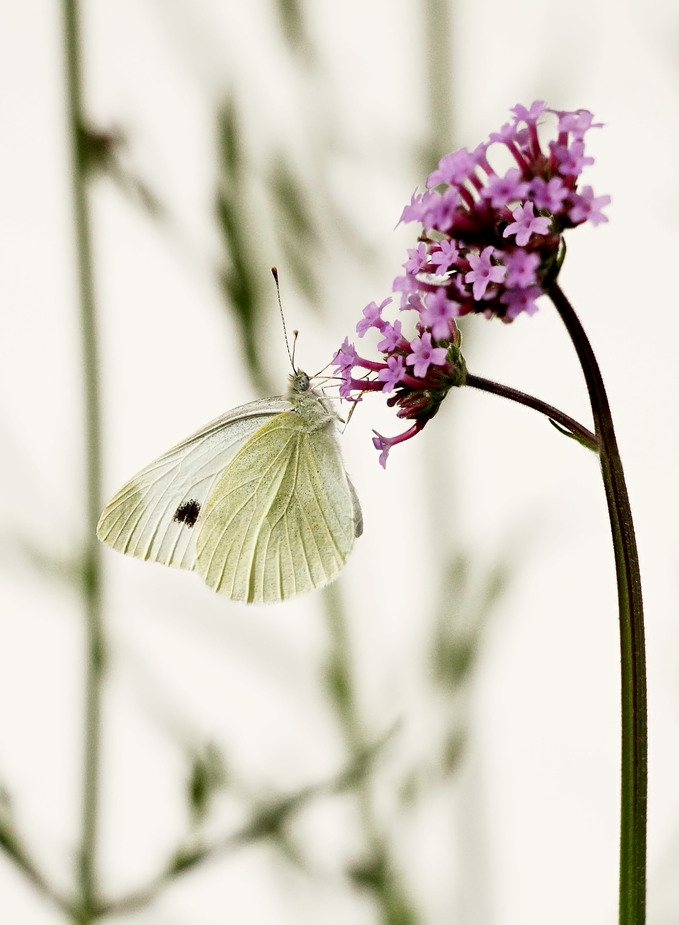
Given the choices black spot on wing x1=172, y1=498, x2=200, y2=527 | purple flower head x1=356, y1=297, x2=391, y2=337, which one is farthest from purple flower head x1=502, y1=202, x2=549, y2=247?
black spot on wing x1=172, y1=498, x2=200, y2=527

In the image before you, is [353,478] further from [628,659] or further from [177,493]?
[628,659]

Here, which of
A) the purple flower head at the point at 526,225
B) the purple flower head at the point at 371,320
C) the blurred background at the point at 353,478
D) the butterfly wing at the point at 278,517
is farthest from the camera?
the blurred background at the point at 353,478

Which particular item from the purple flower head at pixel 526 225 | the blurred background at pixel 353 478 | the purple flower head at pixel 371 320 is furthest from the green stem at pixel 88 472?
the purple flower head at pixel 526 225

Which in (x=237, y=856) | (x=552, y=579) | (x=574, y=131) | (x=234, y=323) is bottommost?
(x=237, y=856)

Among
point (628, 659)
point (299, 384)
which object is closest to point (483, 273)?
point (628, 659)

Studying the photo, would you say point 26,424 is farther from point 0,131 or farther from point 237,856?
point 237,856

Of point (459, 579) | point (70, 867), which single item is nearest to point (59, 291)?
point (459, 579)

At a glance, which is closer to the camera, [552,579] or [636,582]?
[636,582]

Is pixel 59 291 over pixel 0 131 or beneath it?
beneath

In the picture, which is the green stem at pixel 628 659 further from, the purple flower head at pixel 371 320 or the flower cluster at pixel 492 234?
the purple flower head at pixel 371 320
